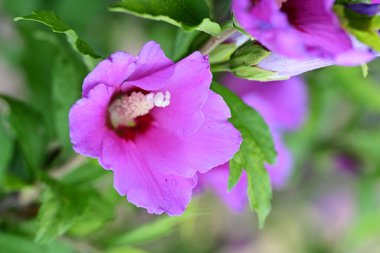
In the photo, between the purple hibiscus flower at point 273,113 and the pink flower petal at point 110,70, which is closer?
the pink flower petal at point 110,70

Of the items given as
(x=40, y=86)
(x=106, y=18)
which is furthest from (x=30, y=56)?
(x=106, y=18)

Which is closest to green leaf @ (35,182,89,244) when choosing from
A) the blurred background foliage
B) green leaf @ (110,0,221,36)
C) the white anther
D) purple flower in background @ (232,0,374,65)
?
the blurred background foliage

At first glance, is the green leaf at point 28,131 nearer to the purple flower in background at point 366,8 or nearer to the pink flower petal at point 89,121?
the pink flower petal at point 89,121

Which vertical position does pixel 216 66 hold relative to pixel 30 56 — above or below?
above

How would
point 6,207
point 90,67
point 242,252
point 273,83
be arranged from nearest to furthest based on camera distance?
point 90,67
point 6,207
point 273,83
point 242,252

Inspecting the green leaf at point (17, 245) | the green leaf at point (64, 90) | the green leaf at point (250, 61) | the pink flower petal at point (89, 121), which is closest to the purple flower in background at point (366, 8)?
the green leaf at point (250, 61)

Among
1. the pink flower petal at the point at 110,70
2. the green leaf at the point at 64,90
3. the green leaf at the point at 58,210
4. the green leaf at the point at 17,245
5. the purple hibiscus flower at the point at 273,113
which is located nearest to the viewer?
the pink flower petal at the point at 110,70

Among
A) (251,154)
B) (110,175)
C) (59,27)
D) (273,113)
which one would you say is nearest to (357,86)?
(273,113)

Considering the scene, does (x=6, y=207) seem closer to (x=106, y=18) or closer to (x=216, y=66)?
(x=216, y=66)
